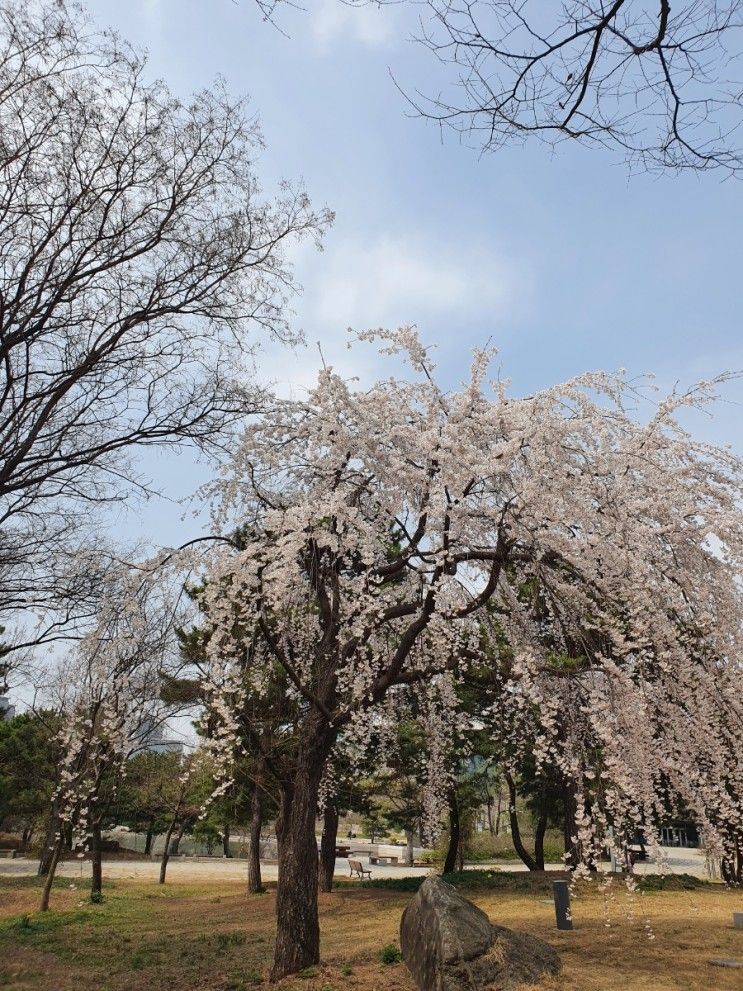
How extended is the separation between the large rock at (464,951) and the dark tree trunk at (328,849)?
1035 centimetres

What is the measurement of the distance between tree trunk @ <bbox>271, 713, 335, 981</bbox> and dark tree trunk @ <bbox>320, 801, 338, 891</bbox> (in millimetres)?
9800

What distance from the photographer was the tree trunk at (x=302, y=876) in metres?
8.34

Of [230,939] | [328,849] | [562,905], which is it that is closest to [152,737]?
[328,849]

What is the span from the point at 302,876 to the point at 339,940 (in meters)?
3.18

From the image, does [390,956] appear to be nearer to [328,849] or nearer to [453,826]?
[328,849]

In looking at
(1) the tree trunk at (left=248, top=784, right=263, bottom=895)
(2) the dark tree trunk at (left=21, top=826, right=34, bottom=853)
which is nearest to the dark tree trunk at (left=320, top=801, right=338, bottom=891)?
(1) the tree trunk at (left=248, top=784, right=263, bottom=895)

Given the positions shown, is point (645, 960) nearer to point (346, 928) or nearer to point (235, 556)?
point (346, 928)

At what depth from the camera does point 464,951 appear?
7.42m

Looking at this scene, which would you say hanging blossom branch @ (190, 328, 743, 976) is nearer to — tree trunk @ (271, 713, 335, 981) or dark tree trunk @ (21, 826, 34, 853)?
tree trunk @ (271, 713, 335, 981)

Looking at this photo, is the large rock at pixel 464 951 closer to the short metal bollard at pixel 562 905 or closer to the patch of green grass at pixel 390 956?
the patch of green grass at pixel 390 956

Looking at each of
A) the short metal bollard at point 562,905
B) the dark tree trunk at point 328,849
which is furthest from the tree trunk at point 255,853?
the short metal bollard at point 562,905

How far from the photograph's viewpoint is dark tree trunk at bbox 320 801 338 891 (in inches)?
718

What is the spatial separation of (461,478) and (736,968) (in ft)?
20.7

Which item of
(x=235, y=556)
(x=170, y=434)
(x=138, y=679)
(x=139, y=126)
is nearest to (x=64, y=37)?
(x=139, y=126)
